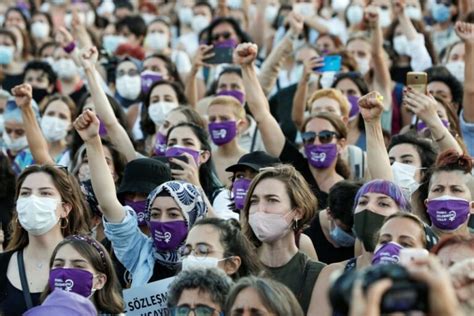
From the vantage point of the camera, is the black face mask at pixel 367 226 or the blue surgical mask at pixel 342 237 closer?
the black face mask at pixel 367 226

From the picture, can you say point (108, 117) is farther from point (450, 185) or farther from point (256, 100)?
point (450, 185)

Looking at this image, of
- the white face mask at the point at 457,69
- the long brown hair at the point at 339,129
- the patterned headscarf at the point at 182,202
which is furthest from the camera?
the white face mask at the point at 457,69

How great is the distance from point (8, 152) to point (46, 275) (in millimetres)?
4504

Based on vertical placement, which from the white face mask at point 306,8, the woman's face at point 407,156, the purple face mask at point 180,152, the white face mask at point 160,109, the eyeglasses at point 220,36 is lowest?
the woman's face at point 407,156

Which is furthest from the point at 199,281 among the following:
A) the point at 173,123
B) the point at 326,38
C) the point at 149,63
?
the point at 326,38

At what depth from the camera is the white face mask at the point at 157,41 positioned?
15.6 metres

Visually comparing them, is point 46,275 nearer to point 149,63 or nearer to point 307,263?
point 307,263

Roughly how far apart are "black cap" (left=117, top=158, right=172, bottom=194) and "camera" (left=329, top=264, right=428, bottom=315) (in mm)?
4343

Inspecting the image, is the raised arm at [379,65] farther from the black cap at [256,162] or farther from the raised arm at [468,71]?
the black cap at [256,162]

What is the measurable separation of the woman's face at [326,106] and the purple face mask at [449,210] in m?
2.85

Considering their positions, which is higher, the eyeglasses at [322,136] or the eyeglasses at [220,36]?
the eyeglasses at [220,36]

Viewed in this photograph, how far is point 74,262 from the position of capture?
6922 millimetres

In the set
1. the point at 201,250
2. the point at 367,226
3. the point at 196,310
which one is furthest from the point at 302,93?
the point at 196,310

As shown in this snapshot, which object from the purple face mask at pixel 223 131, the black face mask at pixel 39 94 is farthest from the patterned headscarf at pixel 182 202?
the black face mask at pixel 39 94
